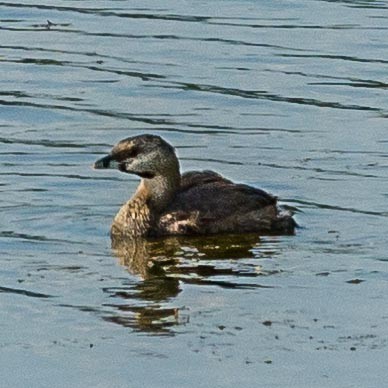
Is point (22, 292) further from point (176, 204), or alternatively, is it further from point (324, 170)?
point (324, 170)

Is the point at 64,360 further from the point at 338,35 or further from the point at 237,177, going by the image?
the point at 338,35

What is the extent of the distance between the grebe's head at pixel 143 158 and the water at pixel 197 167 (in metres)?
0.55

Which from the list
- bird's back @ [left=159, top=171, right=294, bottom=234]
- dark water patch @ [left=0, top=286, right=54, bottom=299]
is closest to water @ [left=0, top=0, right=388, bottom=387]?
dark water patch @ [left=0, top=286, right=54, bottom=299]

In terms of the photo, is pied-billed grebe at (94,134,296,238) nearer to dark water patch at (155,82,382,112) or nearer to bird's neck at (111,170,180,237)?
bird's neck at (111,170,180,237)

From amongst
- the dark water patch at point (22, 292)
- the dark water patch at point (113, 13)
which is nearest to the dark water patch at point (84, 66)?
the dark water patch at point (113, 13)

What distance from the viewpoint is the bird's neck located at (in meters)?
16.3

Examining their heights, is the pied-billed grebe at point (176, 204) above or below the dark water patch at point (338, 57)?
below

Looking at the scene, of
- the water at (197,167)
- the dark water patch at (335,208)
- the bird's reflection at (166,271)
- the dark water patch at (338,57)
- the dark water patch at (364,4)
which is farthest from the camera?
the dark water patch at (364,4)

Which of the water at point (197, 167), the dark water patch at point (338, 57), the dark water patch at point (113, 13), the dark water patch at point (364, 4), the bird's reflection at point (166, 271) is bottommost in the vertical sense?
the bird's reflection at point (166, 271)

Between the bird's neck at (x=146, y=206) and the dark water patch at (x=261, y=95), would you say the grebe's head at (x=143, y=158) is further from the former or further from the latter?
the dark water patch at (x=261, y=95)

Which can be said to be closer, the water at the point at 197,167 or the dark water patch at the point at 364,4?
the water at the point at 197,167

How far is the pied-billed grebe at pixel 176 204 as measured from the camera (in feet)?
53.7

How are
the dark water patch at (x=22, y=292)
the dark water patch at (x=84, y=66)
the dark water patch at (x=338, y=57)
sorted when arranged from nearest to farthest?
1. the dark water patch at (x=22, y=292)
2. the dark water patch at (x=84, y=66)
3. the dark water patch at (x=338, y=57)

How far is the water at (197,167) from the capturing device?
1221 centimetres
